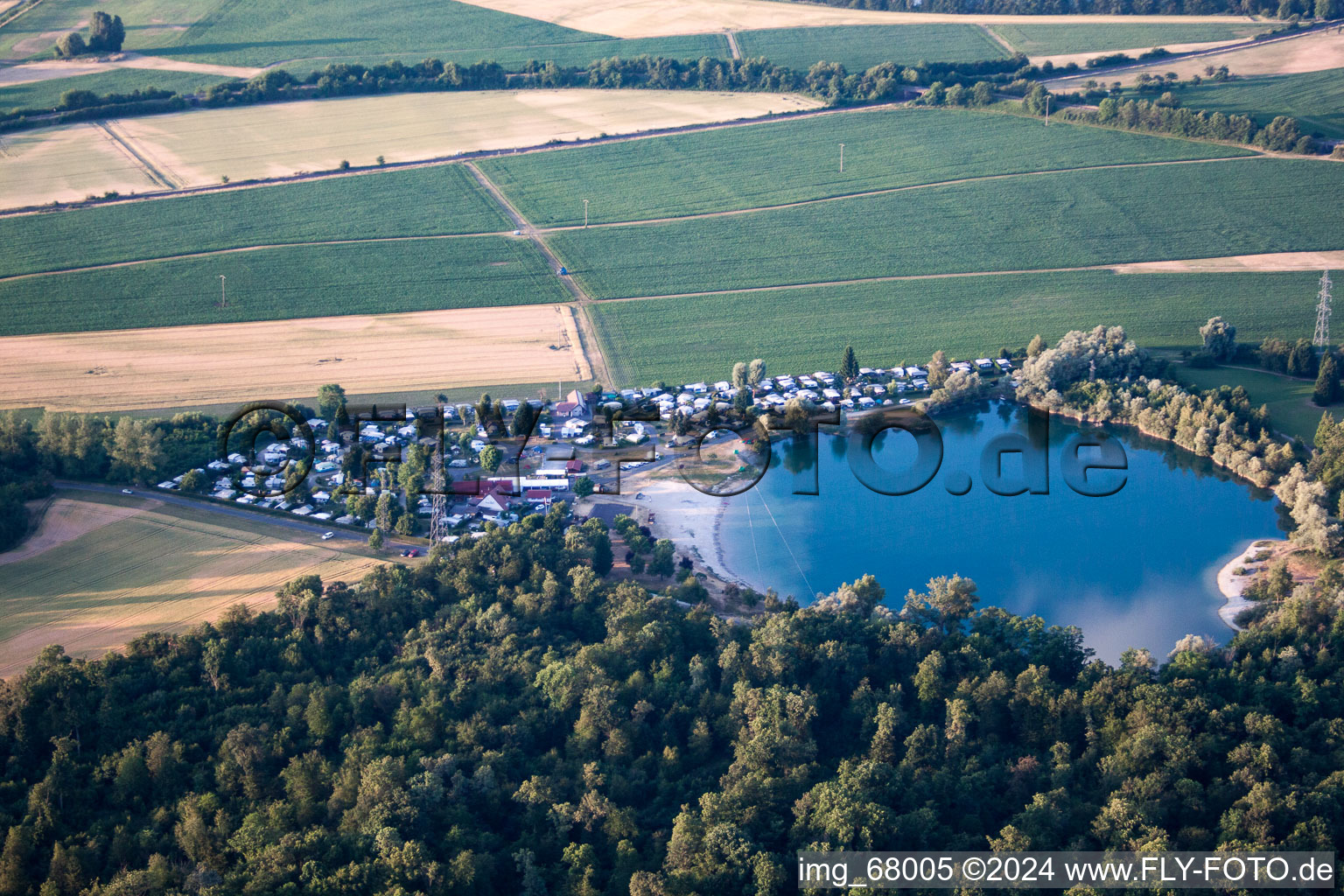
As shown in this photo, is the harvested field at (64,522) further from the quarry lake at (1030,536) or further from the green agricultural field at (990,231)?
the green agricultural field at (990,231)

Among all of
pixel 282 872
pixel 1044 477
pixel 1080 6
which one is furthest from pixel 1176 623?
pixel 1080 6

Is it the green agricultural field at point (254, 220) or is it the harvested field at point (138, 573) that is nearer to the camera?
the harvested field at point (138, 573)

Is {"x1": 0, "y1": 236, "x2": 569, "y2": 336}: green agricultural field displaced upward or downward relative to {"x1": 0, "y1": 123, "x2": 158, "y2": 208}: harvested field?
downward

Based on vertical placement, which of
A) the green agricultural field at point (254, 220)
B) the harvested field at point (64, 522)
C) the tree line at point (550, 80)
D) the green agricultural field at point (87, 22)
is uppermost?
the green agricultural field at point (87, 22)

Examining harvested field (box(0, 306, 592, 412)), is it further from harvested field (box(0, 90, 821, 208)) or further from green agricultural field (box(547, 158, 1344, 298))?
harvested field (box(0, 90, 821, 208))

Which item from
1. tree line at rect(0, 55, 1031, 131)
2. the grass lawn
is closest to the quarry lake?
the grass lawn

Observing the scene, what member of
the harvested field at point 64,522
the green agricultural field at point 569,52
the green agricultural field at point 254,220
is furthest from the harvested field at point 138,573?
the green agricultural field at point 569,52
